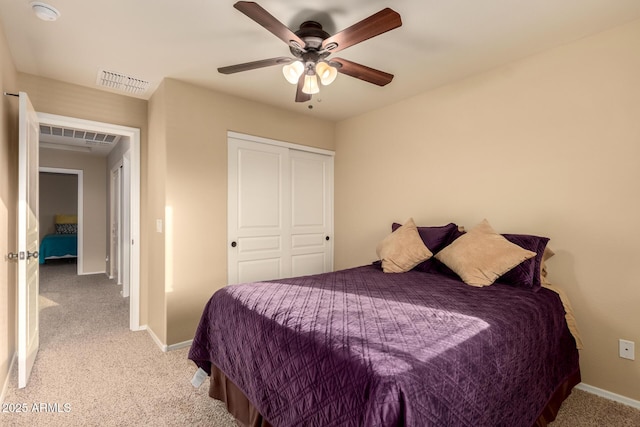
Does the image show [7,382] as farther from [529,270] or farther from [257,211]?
[529,270]

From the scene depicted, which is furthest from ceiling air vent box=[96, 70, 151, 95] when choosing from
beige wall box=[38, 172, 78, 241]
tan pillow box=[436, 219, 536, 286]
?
beige wall box=[38, 172, 78, 241]

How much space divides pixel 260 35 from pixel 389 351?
212cm

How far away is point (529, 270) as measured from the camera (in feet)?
7.11

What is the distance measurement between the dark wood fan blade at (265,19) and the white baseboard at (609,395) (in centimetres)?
296

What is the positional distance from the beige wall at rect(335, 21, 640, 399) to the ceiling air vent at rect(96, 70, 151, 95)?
2.65 meters

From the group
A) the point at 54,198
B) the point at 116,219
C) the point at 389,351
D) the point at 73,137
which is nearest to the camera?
the point at 389,351

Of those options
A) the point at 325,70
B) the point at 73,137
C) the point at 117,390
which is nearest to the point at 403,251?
the point at 325,70

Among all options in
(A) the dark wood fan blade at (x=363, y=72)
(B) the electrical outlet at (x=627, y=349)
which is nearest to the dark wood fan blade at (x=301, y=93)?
(A) the dark wood fan blade at (x=363, y=72)

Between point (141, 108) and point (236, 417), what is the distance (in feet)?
10.0

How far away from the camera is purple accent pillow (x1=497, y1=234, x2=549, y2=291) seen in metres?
2.15

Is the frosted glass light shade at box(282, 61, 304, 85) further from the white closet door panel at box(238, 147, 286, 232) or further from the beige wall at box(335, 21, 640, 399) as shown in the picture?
the beige wall at box(335, 21, 640, 399)

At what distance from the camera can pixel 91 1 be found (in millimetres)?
1887

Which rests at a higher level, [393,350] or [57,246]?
[393,350]

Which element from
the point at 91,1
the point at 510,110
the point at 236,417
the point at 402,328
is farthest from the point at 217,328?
the point at 510,110
